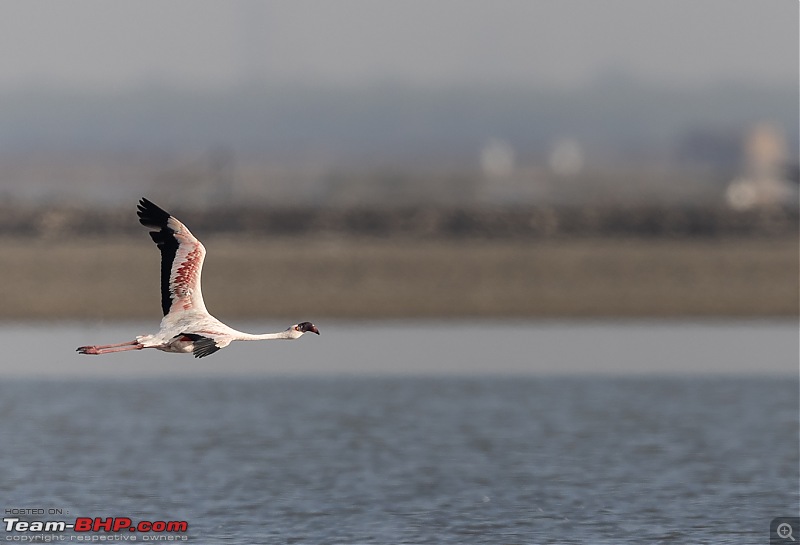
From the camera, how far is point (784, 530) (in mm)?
16828

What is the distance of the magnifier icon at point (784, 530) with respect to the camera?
651 inches

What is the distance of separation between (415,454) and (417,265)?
61.5 ft

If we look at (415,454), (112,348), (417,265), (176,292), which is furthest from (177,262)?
(417,265)

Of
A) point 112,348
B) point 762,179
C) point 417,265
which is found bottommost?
point 112,348

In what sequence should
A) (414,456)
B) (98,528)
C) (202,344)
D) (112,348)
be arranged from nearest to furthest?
1. (202,344)
2. (112,348)
3. (98,528)
4. (414,456)

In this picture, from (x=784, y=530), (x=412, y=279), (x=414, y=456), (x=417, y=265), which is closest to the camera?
(x=784, y=530)

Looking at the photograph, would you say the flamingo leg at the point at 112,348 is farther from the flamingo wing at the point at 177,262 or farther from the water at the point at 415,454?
the water at the point at 415,454

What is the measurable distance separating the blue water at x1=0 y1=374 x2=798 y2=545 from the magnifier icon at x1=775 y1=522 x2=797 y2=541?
0.23 meters

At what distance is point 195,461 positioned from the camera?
2112 cm

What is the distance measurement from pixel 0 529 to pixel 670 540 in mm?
7188

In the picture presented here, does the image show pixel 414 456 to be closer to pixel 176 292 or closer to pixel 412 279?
pixel 176 292

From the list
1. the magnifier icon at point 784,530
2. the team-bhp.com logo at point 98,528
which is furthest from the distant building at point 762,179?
the team-bhp.com logo at point 98,528

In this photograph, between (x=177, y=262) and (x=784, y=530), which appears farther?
(x=784, y=530)

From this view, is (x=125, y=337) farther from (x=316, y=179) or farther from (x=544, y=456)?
(x=316, y=179)
